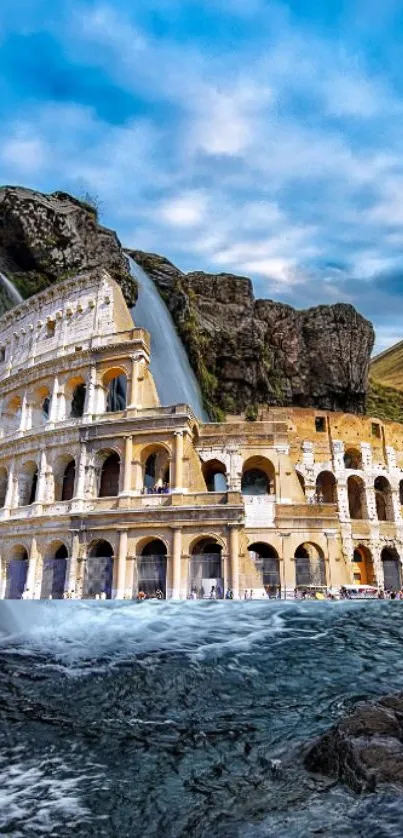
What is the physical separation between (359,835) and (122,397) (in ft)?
91.4

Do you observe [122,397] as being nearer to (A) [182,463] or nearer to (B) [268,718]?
(A) [182,463]

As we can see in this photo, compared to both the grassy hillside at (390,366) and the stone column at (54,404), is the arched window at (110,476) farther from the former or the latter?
the grassy hillside at (390,366)

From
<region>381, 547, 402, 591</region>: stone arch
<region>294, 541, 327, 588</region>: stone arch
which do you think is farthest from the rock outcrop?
<region>294, 541, 327, 588</region>: stone arch

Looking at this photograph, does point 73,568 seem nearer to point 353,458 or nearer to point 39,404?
point 39,404

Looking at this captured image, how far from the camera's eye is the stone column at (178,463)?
2420 centimetres

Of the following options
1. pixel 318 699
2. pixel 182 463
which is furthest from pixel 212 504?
pixel 318 699

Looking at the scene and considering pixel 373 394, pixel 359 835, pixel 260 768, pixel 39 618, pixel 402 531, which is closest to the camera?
pixel 359 835

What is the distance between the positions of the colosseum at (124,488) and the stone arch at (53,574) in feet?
0.20

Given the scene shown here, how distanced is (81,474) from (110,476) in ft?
6.06

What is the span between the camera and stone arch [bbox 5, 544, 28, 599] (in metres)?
26.1

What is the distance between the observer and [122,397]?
31.8 m

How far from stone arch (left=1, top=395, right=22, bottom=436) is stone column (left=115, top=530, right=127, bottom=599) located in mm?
10820

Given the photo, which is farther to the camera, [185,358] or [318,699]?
[185,358]

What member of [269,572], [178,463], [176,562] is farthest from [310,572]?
[178,463]
